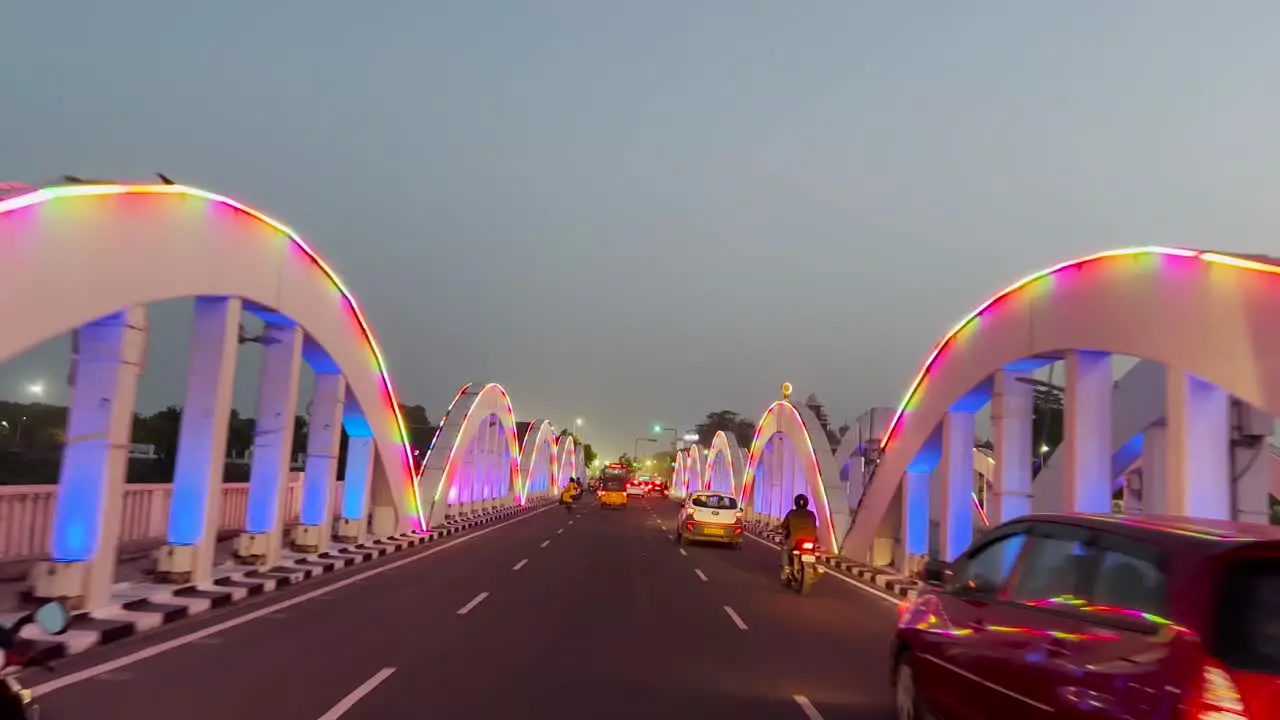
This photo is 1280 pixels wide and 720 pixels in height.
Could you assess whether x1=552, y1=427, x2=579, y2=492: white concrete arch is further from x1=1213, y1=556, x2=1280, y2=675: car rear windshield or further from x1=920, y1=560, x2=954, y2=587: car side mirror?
x1=1213, y1=556, x2=1280, y2=675: car rear windshield

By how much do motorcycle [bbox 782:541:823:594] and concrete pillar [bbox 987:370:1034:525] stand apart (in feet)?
10.5

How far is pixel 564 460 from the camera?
10562 centimetres

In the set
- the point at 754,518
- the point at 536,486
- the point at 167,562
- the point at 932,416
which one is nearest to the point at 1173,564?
the point at 167,562

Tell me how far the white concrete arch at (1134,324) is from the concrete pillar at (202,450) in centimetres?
1262

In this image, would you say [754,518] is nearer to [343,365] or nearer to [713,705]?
[343,365]

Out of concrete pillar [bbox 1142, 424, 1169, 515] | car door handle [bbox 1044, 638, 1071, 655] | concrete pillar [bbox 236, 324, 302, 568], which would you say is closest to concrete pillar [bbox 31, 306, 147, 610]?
concrete pillar [bbox 236, 324, 302, 568]

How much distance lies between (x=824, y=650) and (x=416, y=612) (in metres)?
5.35

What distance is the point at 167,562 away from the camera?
46.1 ft

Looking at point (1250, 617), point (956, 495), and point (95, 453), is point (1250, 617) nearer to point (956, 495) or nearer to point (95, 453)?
point (95, 453)

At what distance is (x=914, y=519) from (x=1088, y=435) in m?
7.36

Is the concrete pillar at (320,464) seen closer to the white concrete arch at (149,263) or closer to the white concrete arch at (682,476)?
the white concrete arch at (149,263)

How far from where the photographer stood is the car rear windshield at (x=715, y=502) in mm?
28953

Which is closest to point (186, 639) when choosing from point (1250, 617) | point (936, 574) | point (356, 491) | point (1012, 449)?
point (936, 574)

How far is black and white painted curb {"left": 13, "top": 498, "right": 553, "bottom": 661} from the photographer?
971cm
